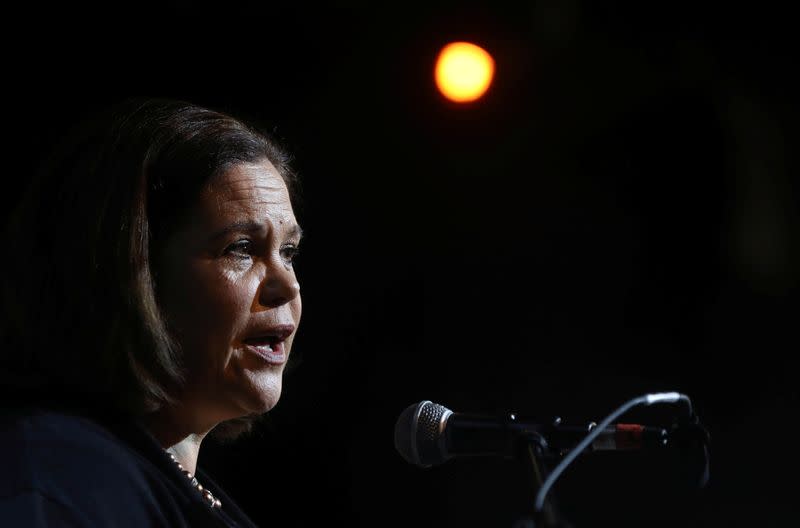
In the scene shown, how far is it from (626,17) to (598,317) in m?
1.33

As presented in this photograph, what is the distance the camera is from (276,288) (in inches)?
76.6

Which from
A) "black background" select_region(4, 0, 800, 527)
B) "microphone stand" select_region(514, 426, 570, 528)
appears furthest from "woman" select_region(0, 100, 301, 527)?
"black background" select_region(4, 0, 800, 527)

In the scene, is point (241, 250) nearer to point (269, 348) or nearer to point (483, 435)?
point (269, 348)

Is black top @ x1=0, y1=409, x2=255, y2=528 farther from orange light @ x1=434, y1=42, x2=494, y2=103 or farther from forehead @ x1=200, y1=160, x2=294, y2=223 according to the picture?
orange light @ x1=434, y1=42, x2=494, y2=103

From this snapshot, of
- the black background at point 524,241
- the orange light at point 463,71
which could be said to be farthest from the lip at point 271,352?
the orange light at point 463,71

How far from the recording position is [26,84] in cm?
305

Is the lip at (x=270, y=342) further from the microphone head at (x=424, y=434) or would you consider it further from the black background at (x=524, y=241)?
the black background at (x=524, y=241)

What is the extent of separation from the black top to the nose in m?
0.41

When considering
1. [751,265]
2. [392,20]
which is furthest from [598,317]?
[392,20]

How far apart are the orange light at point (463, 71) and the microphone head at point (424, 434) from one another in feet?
7.45

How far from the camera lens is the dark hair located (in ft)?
5.76

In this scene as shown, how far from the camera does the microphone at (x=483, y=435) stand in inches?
55.0

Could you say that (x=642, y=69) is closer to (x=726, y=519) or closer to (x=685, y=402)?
(x=726, y=519)

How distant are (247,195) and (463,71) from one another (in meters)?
1.91
